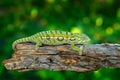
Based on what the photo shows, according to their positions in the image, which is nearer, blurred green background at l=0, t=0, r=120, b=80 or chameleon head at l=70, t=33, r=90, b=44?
chameleon head at l=70, t=33, r=90, b=44

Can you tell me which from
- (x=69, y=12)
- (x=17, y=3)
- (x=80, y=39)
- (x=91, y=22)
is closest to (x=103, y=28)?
(x=91, y=22)

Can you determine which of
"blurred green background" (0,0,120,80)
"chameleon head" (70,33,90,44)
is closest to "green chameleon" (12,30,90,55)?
"chameleon head" (70,33,90,44)

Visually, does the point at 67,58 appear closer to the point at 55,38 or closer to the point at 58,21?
the point at 55,38

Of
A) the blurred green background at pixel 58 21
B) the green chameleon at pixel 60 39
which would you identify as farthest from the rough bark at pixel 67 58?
the blurred green background at pixel 58 21

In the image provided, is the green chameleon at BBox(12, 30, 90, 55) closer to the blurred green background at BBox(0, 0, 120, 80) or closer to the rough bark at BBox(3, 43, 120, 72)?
the rough bark at BBox(3, 43, 120, 72)

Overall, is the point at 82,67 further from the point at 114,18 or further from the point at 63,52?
the point at 114,18

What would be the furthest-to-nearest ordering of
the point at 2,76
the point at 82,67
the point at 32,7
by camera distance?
the point at 32,7
the point at 2,76
the point at 82,67
